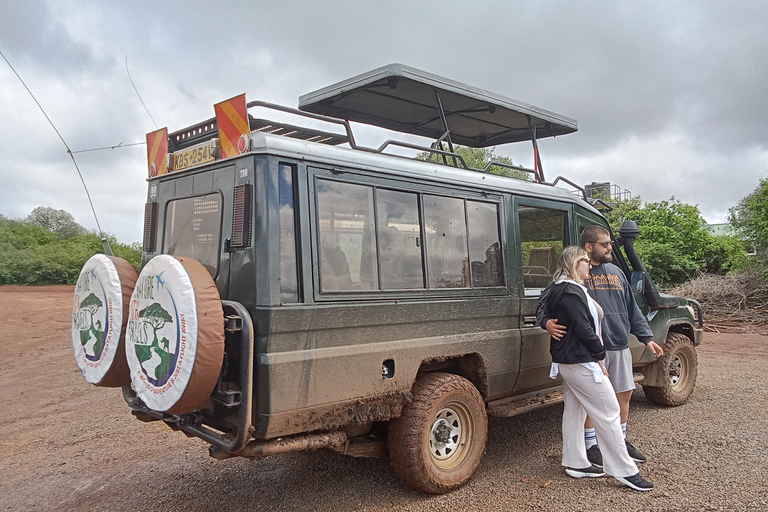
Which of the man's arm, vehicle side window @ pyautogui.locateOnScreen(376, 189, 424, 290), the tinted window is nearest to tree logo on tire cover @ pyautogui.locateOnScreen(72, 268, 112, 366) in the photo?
the tinted window

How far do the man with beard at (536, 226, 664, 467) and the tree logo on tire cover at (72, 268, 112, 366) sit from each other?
10.4ft

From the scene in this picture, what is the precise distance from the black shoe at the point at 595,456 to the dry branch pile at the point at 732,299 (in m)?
10.7

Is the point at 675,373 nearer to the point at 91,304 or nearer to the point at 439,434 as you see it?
the point at 439,434

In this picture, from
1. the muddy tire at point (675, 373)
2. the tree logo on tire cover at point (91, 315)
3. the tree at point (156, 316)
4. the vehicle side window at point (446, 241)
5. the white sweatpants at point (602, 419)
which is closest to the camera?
the tree at point (156, 316)

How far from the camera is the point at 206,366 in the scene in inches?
121

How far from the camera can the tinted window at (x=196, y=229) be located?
3.75 metres

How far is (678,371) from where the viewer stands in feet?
21.1

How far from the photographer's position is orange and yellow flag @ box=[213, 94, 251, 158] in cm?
353

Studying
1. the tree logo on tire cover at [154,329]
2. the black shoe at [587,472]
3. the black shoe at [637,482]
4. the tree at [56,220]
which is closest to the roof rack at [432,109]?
the tree logo on tire cover at [154,329]

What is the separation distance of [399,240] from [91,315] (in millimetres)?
2170

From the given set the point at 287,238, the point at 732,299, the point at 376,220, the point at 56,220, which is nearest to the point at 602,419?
the point at 376,220

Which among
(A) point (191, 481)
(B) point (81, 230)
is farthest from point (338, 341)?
(B) point (81, 230)

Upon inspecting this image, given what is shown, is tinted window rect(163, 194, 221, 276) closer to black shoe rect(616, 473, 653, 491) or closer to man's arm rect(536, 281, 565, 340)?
man's arm rect(536, 281, 565, 340)

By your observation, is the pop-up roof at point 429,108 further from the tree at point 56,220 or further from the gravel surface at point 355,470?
the tree at point 56,220
